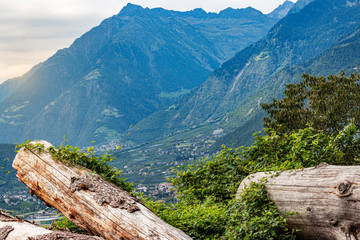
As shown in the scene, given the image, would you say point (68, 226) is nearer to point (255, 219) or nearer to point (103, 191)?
point (103, 191)

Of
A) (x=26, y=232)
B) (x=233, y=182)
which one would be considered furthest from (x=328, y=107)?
(x=26, y=232)

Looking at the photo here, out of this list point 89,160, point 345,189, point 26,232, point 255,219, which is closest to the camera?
point 345,189

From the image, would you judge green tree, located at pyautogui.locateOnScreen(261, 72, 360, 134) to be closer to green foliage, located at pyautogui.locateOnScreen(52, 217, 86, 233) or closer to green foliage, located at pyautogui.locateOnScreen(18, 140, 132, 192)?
green foliage, located at pyautogui.locateOnScreen(18, 140, 132, 192)

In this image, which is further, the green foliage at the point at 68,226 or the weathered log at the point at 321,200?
the green foliage at the point at 68,226

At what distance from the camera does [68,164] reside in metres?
7.05

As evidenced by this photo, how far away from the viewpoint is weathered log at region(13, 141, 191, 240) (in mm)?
5527

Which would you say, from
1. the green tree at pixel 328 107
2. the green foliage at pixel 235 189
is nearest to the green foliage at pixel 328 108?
the green tree at pixel 328 107

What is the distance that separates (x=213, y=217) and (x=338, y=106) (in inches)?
708

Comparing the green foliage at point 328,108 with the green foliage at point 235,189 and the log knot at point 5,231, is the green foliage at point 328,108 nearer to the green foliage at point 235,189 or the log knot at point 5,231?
the green foliage at point 235,189

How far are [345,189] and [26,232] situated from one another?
590 cm

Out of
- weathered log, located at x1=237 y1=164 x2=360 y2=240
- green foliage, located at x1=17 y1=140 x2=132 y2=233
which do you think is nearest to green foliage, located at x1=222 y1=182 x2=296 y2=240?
weathered log, located at x1=237 y1=164 x2=360 y2=240

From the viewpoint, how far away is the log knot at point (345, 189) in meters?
5.26

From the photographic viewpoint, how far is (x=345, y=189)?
17.4 ft

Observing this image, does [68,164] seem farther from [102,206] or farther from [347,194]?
[347,194]
